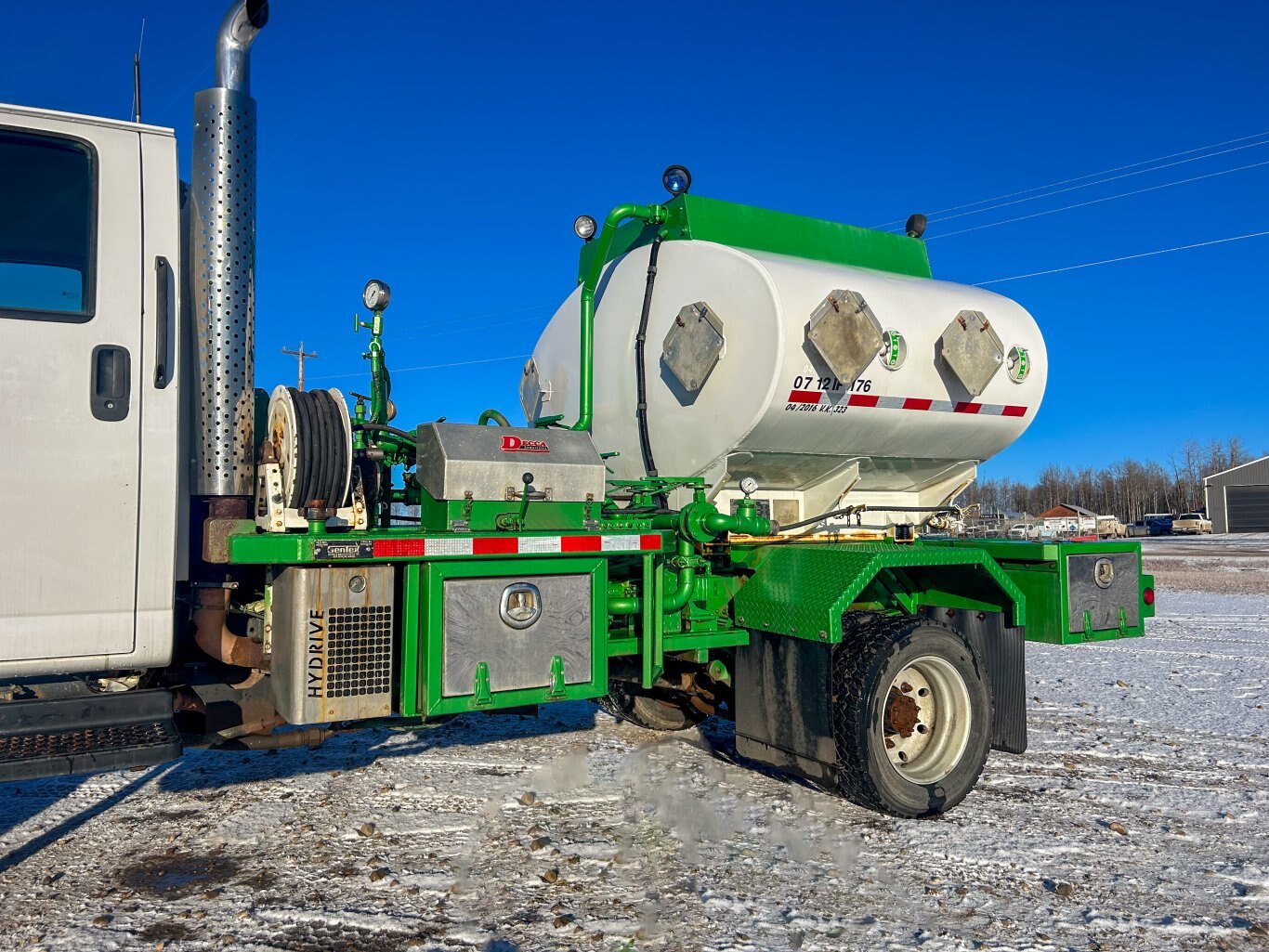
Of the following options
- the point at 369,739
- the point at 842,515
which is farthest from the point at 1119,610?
the point at 369,739

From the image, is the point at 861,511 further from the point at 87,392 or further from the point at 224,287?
the point at 87,392

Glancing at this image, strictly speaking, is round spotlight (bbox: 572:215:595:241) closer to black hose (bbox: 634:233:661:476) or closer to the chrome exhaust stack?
A: black hose (bbox: 634:233:661:476)

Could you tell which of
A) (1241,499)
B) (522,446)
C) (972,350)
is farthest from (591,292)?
(1241,499)

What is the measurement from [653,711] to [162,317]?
435 centimetres

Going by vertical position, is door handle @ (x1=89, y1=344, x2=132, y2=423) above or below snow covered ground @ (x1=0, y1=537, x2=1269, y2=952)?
above

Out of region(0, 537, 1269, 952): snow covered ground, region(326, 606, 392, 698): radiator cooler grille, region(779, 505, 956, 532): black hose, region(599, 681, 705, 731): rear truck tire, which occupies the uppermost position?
region(779, 505, 956, 532): black hose

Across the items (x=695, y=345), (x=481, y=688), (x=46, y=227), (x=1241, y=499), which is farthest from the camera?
(x=1241, y=499)

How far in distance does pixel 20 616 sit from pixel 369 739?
3.46 meters

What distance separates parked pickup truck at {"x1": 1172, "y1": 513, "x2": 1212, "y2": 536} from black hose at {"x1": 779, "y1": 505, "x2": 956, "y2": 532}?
6468 cm

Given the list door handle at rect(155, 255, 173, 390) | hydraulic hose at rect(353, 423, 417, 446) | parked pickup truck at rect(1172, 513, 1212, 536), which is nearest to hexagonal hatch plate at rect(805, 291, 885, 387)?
hydraulic hose at rect(353, 423, 417, 446)

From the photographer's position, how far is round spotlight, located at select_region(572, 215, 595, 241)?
6.64m

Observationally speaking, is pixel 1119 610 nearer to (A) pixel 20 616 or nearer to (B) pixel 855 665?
(B) pixel 855 665

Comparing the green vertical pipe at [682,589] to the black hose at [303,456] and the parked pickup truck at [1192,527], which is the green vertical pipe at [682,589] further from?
the parked pickup truck at [1192,527]

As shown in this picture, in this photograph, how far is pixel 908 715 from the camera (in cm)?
531
